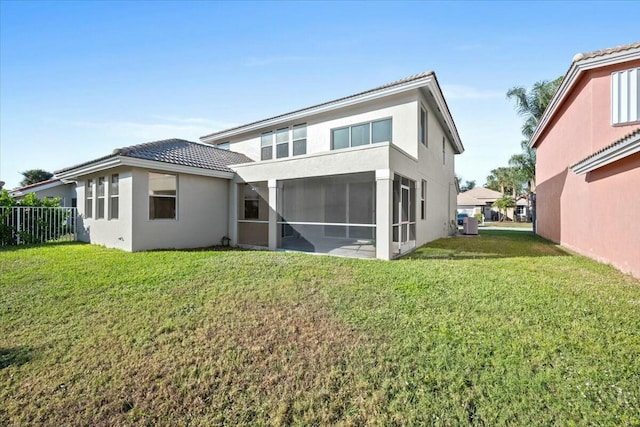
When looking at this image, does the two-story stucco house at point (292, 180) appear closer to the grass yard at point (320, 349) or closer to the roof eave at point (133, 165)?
the roof eave at point (133, 165)

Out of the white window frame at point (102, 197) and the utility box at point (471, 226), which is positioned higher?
the white window frame at point (102, 197)

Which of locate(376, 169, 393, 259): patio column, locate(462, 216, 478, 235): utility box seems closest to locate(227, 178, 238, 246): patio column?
locate(376, 169, 393, 259): patio column

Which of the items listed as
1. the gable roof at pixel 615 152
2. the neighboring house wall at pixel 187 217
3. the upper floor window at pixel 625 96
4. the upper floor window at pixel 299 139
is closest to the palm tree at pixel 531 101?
the upper floor window at pixel 625 96

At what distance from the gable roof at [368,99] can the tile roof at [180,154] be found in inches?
84.0

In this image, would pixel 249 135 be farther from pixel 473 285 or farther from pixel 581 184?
pixel 581 184

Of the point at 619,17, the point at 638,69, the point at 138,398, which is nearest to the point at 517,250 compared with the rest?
the point at 638,69

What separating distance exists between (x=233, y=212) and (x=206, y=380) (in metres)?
10.1

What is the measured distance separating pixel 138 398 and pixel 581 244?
1426cm

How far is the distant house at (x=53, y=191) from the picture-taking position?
19656 mm

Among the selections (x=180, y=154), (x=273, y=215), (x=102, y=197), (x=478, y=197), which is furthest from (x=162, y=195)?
(x=478, y=197)

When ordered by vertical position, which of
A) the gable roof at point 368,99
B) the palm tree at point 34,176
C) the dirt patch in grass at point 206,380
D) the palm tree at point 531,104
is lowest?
the dirt patch in grass at point 206,380

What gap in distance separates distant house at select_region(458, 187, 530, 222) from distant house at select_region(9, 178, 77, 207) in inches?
1811

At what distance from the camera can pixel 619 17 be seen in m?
9.76

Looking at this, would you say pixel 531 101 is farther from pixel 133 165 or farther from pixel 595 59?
pixel 133 165
